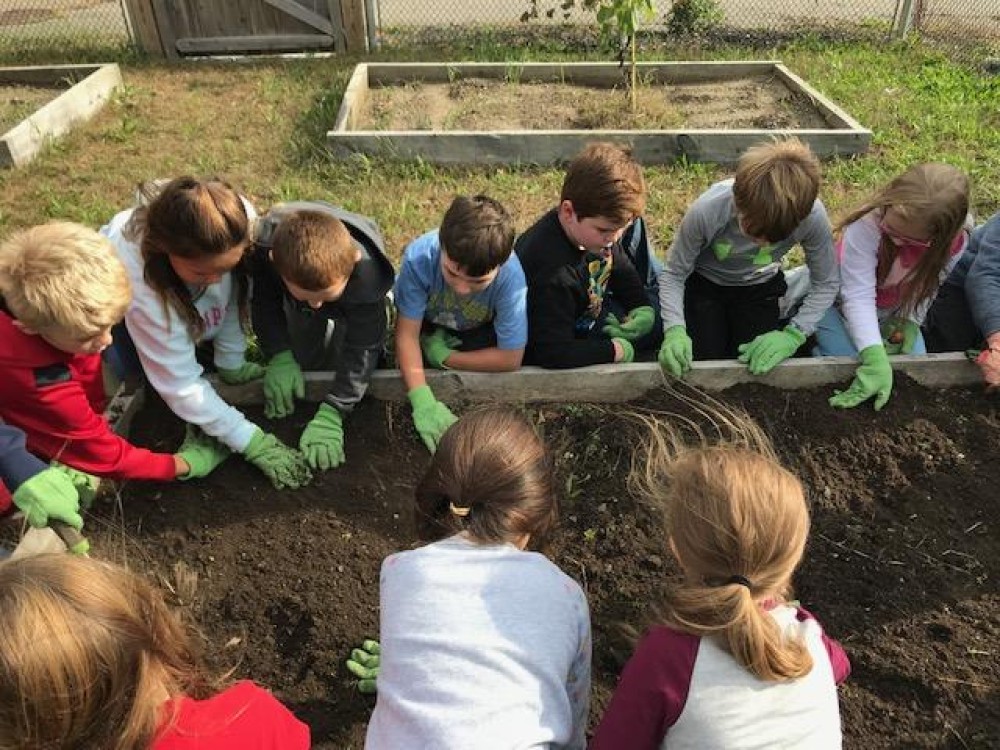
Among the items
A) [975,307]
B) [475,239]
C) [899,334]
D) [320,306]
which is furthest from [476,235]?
[975,307]

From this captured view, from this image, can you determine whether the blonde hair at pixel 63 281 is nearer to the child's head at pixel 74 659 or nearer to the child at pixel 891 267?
the child's head at pixel 74 659

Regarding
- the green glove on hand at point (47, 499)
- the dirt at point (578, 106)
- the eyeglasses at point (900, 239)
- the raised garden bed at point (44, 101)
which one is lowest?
the green glove on hand at point (47, 499)

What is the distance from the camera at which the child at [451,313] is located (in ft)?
8.36

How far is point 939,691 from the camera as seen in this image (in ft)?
7.13

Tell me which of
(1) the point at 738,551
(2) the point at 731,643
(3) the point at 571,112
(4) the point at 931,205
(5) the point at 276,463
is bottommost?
(5) the point at 276,463

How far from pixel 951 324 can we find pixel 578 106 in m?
3.24

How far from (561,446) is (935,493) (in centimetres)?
131

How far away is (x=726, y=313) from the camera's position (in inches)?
133

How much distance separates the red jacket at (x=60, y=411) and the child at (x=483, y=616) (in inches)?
48.1

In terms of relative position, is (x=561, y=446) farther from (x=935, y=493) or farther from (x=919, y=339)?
(x=919, y=339)

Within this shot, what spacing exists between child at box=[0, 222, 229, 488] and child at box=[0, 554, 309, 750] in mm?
991

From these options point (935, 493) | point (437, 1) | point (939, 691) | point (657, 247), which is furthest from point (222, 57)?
point (939, 691)

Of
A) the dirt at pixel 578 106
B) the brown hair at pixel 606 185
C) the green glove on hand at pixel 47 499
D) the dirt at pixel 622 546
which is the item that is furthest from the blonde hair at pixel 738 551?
the dirt at pixel 578 106

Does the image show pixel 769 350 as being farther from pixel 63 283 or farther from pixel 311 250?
pixel 63 283
